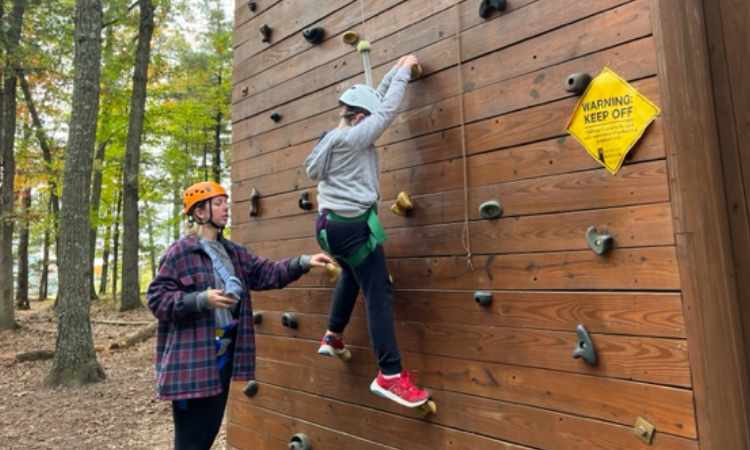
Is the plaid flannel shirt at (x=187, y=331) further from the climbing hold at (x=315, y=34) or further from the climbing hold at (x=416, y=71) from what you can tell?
the climbing hold at (x=315, y=34)

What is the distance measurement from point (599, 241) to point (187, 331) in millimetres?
1942

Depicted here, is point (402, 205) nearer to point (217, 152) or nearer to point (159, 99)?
point (159, 99)

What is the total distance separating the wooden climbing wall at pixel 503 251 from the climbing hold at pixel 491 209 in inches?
1.1

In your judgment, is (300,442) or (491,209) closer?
(491,209)

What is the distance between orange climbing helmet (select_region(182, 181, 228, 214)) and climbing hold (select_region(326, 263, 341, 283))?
0.69 metres

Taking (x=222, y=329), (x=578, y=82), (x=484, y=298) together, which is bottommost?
(x=222, y=329)

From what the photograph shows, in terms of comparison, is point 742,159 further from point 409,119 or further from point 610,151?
point 409,119

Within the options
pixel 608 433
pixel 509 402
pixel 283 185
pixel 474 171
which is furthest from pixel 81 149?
pixel 608 433

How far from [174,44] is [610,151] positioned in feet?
54.0

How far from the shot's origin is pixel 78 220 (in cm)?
700

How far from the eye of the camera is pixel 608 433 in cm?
210

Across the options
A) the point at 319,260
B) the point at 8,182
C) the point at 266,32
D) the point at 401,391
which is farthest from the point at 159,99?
the point at 401,391

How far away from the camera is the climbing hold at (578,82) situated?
2.21 m

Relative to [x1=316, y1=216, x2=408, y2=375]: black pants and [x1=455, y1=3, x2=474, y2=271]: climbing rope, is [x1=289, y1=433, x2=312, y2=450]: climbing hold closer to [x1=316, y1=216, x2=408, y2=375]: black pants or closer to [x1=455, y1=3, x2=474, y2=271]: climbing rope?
[x1=316, y1=216, x2=408, y2=375]: black pants
